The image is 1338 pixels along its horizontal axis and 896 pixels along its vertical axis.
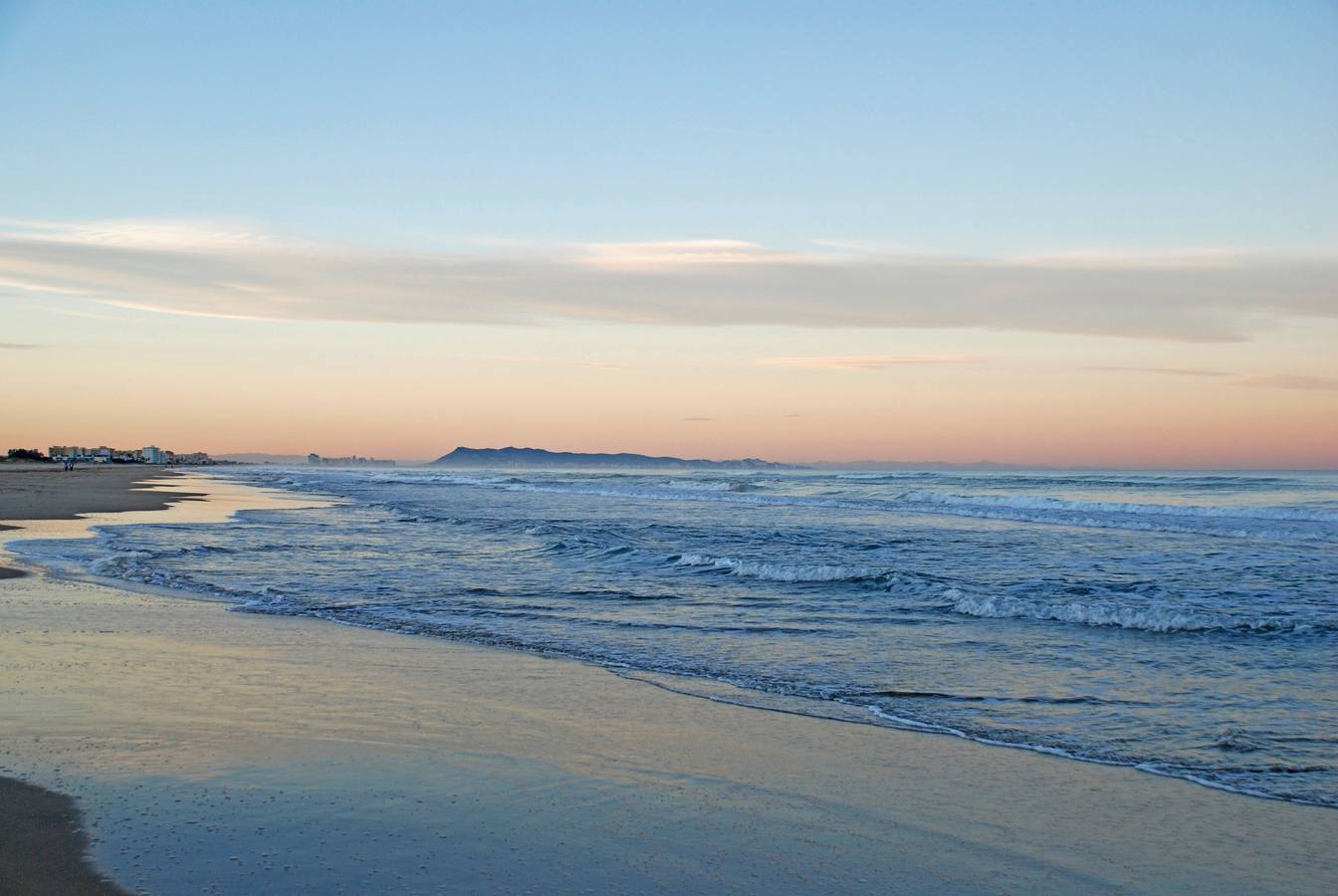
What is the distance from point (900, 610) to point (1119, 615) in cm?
263

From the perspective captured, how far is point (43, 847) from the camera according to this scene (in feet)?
13.9

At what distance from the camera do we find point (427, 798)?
516 cm

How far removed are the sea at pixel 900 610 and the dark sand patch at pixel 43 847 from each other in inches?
185

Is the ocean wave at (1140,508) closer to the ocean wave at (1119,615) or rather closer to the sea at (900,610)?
the sea at (900,610)

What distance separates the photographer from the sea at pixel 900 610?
290 inches

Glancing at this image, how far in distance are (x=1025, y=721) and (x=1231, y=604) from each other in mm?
7346

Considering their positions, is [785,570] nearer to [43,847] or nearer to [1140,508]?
[43,847]

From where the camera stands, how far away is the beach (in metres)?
4.34

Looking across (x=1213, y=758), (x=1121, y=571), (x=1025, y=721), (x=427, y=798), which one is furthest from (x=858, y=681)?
(x=1121, y=571)

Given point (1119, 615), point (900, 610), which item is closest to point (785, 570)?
point (900, 610)

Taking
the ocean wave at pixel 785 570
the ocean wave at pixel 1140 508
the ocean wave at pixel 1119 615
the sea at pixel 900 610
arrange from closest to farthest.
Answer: the sea at pixel 900 610
the ocean wave at pixel 1119 615
the ocean wave at pixel 785 570
the ocean wave at pixel 1140 508

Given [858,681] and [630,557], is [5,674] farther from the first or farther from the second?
[630,557]

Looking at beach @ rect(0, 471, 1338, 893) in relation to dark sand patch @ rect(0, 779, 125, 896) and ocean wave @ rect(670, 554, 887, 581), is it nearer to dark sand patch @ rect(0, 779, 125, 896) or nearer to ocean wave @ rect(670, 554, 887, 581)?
dark sand patch @ rect(0, 779, 125, 896)

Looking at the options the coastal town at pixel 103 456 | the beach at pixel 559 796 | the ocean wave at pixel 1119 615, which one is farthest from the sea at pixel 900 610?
the coastal town at pixel 103 456
